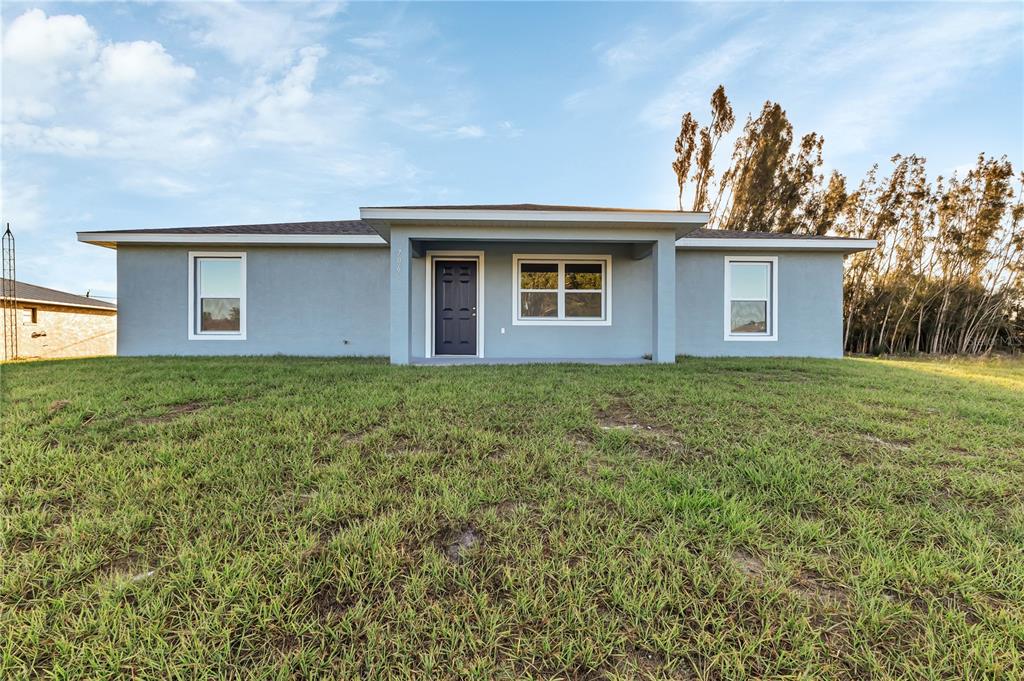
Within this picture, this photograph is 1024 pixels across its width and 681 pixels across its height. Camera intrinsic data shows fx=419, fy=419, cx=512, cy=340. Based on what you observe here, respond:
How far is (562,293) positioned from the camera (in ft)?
28.6

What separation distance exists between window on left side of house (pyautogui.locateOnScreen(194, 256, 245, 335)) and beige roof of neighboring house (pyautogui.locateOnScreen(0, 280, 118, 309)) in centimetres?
1062

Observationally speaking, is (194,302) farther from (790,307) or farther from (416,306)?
(790,307)

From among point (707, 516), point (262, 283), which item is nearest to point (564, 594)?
point (707, 516)

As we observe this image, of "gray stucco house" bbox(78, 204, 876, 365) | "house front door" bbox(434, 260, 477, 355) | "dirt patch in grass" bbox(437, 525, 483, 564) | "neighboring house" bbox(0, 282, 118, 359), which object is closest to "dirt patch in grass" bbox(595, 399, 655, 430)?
"dirt patch in grass" bbox(437, 525, 483, 564)

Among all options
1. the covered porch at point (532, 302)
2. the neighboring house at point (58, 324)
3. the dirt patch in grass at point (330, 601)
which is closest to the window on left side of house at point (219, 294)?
the covered porch at point (532, 302)

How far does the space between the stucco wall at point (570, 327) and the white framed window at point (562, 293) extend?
0.41 feet

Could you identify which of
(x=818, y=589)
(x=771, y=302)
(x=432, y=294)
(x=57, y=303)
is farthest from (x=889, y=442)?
(x=57, y=303)

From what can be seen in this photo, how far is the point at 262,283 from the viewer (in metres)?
8.56

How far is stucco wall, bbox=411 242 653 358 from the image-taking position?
8578mm

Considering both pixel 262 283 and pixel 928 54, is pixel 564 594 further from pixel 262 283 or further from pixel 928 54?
pixel 928 54

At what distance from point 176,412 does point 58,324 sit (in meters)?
18.6

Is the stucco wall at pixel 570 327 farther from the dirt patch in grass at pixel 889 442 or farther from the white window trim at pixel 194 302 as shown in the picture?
the dirt patch in grass at pixel 889 442

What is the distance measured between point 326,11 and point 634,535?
10.7 metres

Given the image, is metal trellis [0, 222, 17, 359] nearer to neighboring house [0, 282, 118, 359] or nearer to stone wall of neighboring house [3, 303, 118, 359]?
neighboring house [0, 282, 118, 359]
